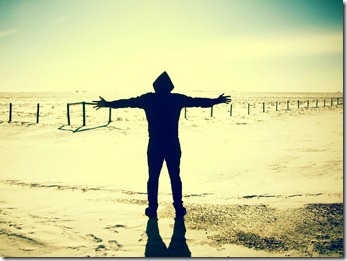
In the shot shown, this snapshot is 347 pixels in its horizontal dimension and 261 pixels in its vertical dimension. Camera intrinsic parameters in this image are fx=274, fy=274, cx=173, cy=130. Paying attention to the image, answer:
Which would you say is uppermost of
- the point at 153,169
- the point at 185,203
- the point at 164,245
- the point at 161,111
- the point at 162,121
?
the point at 161,111

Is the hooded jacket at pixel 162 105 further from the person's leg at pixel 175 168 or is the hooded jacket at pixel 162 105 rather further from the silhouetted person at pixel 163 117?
the person's leg at pixel 175 168

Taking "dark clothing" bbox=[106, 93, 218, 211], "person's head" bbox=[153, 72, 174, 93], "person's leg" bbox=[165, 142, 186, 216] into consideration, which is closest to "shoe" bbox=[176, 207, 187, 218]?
"person's leg" bbox=[165, 142, 186, 216]

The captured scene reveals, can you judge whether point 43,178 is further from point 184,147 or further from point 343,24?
point 343,24

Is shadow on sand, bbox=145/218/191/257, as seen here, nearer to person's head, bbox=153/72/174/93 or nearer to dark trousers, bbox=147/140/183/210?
dark trousers, bbox=147/140/183/210

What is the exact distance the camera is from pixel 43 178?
6781 mm

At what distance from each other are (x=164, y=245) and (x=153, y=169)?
3.65ft

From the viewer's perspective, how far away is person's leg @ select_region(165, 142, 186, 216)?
4129 millimetres

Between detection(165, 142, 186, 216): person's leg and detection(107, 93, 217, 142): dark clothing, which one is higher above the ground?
detection(107, 93, 217, 142): dark clothing

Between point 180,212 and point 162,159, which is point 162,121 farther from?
point 180,212

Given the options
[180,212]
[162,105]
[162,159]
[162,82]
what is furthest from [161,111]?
[180,212]

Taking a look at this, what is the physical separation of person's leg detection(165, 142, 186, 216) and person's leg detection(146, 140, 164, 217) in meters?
0.13

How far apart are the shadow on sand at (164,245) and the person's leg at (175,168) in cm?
35

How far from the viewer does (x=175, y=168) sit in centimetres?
419

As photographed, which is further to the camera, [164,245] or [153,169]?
[153,169]
